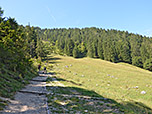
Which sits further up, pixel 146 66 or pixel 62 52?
pixel 62 52

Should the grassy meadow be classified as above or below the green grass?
below

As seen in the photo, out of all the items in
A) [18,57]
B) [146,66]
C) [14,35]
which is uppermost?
[14,35]

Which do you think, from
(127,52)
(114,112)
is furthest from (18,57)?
(127,52)

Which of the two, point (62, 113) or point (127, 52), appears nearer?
point (62, 113)

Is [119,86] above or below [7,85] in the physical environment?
below

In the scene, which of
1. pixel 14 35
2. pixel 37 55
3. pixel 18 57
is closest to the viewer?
pixel 18 57

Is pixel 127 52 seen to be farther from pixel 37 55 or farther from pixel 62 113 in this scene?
pixel 62 113

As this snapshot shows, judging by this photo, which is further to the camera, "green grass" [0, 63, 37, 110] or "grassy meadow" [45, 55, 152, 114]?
"grassy meadow" [45, 55, 152, 114]

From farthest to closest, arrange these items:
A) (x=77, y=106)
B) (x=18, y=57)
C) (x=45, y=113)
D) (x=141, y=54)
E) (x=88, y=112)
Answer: (x=141, y=54) → (x=18, y=57) → (x=77, y=106) → (x=88, y=112) → (x=45, y=113)

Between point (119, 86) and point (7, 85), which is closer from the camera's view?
point (7, 85)

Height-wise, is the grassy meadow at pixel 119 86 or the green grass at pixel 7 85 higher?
the green grass at pixel 7 85

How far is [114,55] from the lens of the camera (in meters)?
86.7

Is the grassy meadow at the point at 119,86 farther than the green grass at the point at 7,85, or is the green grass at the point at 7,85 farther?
the grassy meadow at the point at 119,86

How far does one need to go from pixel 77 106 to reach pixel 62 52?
104 meters
